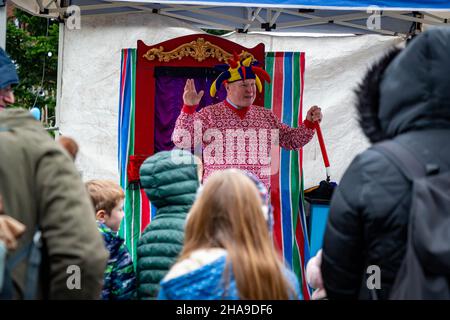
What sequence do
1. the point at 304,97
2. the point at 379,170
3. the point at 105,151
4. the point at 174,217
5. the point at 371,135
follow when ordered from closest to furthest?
the point at 379,170 < the point at 371,135 < the point at 174,217 < the point at 105,151 < the point at 304,97

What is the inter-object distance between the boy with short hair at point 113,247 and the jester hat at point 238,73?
204cm

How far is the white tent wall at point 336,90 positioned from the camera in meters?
6.46

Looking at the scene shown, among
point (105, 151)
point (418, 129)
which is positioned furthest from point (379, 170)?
point (105, 151)

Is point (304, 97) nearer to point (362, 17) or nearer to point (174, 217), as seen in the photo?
point (362, 17)

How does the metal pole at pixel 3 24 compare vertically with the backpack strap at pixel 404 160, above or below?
above

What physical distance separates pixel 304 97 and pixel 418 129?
429 centimetres

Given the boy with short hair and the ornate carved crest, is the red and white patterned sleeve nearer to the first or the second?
the ornate carved crest

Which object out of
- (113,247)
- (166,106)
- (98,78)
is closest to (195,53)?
(166,106)

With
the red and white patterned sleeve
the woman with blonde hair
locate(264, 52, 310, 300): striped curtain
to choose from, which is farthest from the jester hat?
the woman with blonde hair

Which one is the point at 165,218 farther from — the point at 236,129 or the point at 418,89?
the point at 236,129

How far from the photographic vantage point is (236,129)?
5094 millimetres

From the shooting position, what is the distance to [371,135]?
7.76 feet

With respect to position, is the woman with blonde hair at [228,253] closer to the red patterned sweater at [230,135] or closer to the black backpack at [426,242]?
the black backpack at [426,242]

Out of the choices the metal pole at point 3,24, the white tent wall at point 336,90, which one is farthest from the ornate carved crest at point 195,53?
the metal pole at point 3,24
